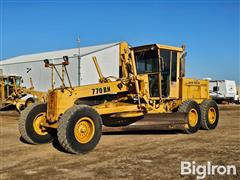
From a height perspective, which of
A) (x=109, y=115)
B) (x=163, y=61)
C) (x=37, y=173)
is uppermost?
(x=163, y=61)

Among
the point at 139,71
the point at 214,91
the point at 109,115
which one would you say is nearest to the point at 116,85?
the point at 109,115

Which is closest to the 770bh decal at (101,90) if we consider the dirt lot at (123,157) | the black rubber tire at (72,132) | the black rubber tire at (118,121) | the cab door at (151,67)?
the black rubber tire at (118,121)

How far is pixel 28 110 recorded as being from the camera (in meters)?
8.33

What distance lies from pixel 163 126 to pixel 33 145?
3.56 m

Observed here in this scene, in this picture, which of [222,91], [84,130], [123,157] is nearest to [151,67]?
[84,130]

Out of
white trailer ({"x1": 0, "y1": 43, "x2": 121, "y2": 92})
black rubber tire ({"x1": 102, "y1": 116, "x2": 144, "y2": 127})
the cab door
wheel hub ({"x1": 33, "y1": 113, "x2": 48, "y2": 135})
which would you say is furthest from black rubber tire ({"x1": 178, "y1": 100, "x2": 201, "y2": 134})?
white trailer ({"x1": 0, "y1": 43, "x2": 121, "y2": 92})

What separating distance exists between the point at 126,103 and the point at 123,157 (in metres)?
3.00

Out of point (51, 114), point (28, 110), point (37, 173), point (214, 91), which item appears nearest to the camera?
point (37, 173)

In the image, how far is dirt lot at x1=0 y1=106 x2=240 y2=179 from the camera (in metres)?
5.49

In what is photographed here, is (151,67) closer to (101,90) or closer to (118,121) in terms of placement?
(118,121)

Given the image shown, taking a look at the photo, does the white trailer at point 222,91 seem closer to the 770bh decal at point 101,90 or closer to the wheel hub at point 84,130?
the 770bh decal at point 101,90

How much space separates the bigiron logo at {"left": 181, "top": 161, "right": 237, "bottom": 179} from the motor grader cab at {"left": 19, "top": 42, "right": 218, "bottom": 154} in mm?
2279

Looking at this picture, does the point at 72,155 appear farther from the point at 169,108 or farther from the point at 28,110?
the point at 169,108

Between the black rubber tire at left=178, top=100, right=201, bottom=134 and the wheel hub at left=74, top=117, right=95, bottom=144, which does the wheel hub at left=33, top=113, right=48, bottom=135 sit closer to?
the wheel hub at left=74, top=117, right=95, bottom=144
